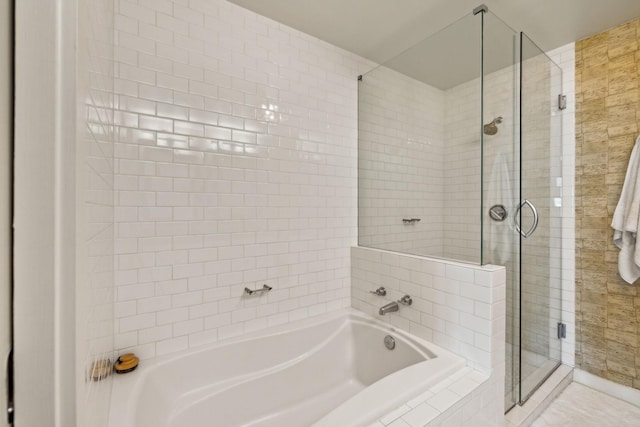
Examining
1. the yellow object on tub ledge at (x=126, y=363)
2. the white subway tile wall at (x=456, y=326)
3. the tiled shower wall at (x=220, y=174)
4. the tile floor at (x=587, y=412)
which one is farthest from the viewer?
the tile floor at (x=587, y=412)

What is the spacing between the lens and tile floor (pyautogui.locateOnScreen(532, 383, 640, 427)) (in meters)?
1.71

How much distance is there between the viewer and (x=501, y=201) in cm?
179

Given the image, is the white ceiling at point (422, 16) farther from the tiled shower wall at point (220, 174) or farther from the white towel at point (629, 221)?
the white towel at point (629, 221)

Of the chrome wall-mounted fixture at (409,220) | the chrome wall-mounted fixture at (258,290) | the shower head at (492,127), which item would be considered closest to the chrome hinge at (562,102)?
the shower head at (492,127)

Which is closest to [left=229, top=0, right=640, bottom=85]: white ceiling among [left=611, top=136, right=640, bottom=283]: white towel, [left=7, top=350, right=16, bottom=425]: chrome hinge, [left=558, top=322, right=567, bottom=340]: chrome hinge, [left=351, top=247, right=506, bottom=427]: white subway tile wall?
[left=611, top=136, right=640, bottom=283]: white towel

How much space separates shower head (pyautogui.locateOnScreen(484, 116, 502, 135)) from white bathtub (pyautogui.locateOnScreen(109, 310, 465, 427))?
4.54 ft

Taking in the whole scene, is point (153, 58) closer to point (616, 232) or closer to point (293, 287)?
point (293, 287)

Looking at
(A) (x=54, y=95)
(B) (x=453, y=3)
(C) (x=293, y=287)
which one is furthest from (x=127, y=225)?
(B) (x=453, y=3)

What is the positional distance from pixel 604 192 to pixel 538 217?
51 centimetres

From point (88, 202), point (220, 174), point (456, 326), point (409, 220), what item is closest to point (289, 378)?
point (456, 326)

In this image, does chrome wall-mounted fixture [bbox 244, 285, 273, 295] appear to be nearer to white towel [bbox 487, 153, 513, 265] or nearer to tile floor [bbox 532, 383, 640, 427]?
white towel [bbox 487, 153, 513, 265]

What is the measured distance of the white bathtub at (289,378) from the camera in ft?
4.09

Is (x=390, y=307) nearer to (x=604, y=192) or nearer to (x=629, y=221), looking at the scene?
(x=629, y=221)

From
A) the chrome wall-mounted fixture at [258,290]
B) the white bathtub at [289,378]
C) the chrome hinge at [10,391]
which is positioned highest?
the chrome hinge at [10,391]
